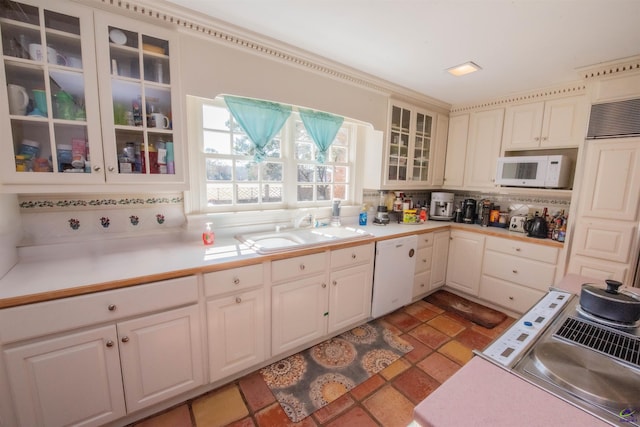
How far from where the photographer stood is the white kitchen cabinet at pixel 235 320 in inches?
61.2

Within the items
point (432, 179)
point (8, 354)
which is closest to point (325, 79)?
point (432, 179)

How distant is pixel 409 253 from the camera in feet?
8.49

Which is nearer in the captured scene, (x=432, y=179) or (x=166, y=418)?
(x=166, y=418)

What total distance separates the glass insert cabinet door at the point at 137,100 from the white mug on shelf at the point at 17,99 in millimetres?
302

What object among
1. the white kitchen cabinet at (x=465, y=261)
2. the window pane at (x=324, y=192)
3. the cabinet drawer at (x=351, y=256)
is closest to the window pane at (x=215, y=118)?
the window pane at (x=324, y=192)

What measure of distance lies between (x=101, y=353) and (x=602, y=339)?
6.73 ft

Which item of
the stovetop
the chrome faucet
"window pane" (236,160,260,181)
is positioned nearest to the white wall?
"window pane" (236,160,260,181)

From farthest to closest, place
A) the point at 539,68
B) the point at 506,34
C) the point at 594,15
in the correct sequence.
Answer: the point at 539,68, the point at 506,34, the point at 594,15

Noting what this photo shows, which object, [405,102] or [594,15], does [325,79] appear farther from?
[594,15]

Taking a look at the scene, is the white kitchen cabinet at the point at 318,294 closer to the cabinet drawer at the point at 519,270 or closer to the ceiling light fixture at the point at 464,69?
the cabinet drawer at the point at 519,270

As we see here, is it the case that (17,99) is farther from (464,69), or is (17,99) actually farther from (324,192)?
(464,69)

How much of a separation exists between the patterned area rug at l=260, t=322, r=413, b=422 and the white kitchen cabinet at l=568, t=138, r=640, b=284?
1657 mm

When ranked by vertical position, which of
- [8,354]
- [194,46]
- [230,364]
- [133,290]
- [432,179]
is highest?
[194,46]

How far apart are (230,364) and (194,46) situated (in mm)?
2032
